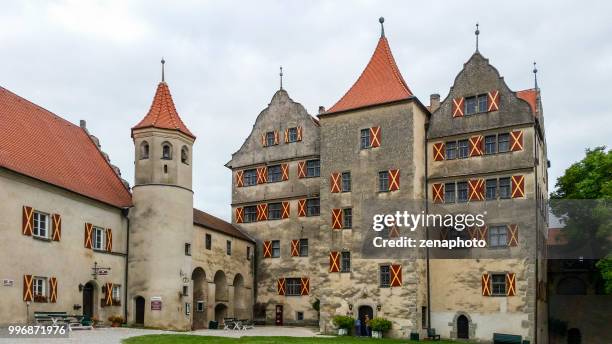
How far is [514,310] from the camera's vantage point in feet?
111

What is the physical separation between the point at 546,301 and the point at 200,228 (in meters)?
18.9

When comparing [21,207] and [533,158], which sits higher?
[533,158]

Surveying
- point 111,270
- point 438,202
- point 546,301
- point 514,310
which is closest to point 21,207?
point 111,270

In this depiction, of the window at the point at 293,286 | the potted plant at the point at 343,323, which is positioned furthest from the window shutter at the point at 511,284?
the window at the point at 293,286

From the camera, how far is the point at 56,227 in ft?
101

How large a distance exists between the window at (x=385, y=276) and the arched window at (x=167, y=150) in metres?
12.1

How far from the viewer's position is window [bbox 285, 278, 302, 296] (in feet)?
137

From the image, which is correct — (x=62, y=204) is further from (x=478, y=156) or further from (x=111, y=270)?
(x=478, y=156)

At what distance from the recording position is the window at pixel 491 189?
35406 millimetres

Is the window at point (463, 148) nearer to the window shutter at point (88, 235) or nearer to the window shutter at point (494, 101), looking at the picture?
the window shutter at point (494, 101)

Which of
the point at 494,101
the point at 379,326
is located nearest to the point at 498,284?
the point at 379,326

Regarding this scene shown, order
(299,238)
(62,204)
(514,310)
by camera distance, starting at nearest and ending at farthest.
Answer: (62,204)
(514,310)
(299,238)

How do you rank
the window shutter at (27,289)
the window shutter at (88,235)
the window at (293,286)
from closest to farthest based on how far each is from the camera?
the window shutter at (27,289) < the window shutter at (88,235) < the window at (293,286)

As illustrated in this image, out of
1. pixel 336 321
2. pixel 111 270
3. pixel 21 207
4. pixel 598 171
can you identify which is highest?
pixel 598 171
